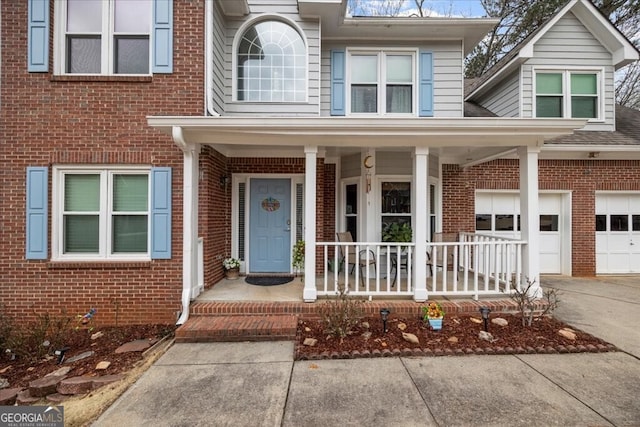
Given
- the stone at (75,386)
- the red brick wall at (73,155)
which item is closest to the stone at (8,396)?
the stone at (75,386)

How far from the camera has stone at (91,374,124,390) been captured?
330cm

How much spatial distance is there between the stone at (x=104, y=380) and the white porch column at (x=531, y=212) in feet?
18.2

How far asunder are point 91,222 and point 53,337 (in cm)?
165

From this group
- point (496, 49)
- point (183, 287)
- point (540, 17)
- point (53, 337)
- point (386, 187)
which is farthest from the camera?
point (496, 49)

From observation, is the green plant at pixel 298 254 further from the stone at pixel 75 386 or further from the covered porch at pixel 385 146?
the stone at pixel 75 386

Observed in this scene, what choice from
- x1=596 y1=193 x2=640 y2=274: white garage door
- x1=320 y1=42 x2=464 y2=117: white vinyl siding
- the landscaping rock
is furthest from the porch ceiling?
x1=596 y1=193 x2=640 y2=274: white garage door

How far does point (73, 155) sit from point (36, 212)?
987mm

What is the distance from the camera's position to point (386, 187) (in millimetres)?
6582

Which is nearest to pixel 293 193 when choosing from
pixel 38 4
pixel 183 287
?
pixel 183 287

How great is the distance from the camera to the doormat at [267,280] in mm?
5896

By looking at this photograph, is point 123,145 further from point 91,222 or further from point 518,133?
point 518,133

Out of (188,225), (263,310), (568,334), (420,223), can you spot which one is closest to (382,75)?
(420,223)

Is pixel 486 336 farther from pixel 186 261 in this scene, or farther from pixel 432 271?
pixel 186 261

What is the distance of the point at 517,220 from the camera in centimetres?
776
